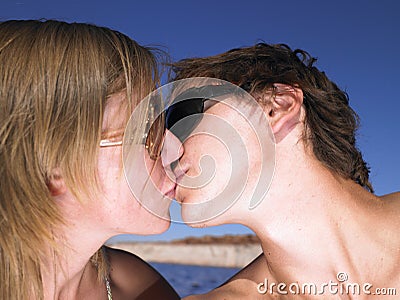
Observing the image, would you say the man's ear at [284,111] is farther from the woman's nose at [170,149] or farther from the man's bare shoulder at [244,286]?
the man's bare shoulder at [244,286]

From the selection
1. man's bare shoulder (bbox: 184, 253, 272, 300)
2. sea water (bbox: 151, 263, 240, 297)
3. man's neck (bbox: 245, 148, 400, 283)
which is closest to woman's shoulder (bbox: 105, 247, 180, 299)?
man's bare shoulder (bbox: 184, 253, 272, 300)

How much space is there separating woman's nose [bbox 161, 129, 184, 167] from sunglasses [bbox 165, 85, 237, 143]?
4 cm

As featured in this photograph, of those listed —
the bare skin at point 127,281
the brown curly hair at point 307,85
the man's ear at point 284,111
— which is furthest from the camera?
the bare skin at point 127,281

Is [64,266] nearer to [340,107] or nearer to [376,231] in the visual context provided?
[376,231]

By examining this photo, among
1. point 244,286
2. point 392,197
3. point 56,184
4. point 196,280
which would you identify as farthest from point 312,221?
point 196,280

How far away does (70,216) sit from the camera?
1985mm

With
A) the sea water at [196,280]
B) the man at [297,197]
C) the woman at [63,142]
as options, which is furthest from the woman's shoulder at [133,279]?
the sea water at [196,280]

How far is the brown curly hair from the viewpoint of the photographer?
7.46 feet

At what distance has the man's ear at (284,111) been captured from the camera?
7.12 ft

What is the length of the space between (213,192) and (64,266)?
24.5 inches

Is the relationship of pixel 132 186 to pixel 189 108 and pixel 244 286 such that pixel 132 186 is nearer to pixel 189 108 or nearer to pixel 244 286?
pixel 189 108

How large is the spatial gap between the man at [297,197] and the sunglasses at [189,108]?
0.02m

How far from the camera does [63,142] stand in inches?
72.0

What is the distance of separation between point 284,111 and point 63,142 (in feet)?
2.78
